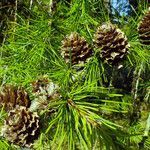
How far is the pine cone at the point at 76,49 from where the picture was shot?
0.90 metres

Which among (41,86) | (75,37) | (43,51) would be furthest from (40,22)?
(41,86)

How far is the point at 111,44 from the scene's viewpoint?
2.93 feet

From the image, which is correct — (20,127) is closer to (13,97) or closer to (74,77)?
(13,97)

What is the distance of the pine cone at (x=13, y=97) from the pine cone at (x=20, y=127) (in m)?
0.03

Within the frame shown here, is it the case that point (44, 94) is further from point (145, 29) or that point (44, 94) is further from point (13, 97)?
point (145, 29)

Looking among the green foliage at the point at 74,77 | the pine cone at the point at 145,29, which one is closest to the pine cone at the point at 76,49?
the green foliage at the point at 74,77

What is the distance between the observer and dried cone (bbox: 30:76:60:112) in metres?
0.72

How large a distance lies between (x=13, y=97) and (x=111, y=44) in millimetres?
253

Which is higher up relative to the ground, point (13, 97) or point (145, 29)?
point (145, 29)

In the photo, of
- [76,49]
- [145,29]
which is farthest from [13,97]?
[145,29]

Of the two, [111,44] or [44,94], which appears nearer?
[44,94]

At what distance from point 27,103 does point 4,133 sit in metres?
0.07

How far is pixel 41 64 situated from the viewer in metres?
1.12

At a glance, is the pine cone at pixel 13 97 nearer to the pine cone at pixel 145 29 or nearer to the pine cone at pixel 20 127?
the pine cone at pixel 20 127
